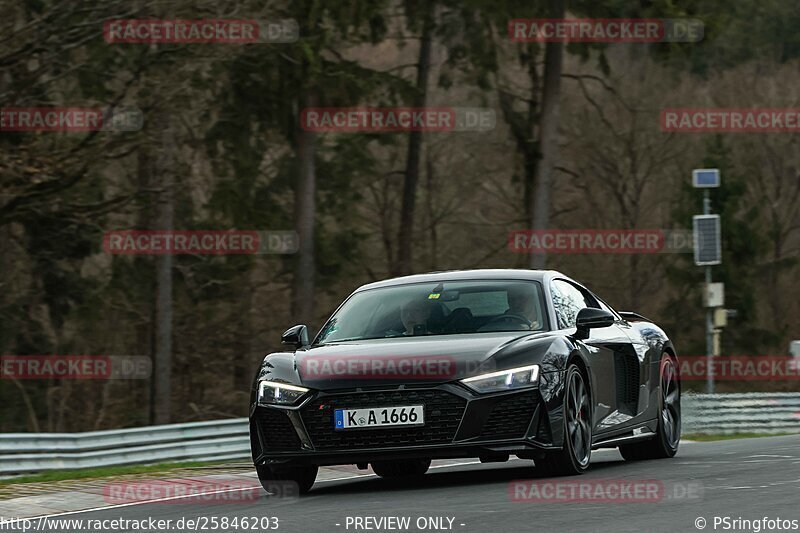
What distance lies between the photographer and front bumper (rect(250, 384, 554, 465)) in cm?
963

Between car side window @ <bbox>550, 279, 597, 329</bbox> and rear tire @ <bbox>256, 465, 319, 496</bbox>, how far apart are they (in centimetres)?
205

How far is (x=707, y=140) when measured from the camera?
1923 inches

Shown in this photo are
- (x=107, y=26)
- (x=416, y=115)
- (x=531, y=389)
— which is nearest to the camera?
(x=531, y=389)

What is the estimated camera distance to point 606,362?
11.4 meters

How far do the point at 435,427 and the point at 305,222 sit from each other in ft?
81.3

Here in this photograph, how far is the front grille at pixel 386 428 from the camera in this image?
9.64 metres

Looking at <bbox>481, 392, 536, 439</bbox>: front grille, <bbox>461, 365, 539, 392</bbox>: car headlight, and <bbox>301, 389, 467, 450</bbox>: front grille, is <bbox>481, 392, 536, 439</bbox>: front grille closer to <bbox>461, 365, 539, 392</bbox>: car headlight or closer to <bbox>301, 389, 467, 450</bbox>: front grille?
<bbox>461, 365, 539, 392</bbox>: car headlight

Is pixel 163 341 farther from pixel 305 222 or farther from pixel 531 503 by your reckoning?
pixel 531 503

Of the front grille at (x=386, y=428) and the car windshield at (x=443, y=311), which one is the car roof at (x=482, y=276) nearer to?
the car windshield at (x=443, y=311)

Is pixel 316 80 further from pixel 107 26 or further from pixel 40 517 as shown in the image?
pixel 40 517

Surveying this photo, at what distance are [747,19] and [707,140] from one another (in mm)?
5100

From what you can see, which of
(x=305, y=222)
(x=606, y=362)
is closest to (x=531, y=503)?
(x=606, y=362)

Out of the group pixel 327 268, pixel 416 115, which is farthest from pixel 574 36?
pixel 327 268

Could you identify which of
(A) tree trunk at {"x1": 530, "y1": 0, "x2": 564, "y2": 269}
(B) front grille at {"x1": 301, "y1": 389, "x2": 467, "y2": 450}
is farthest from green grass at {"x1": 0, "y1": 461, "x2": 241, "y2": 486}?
(A) tree trunk at {"x1": 530, "y1": 0, "x2": 564, "y2": 269}
